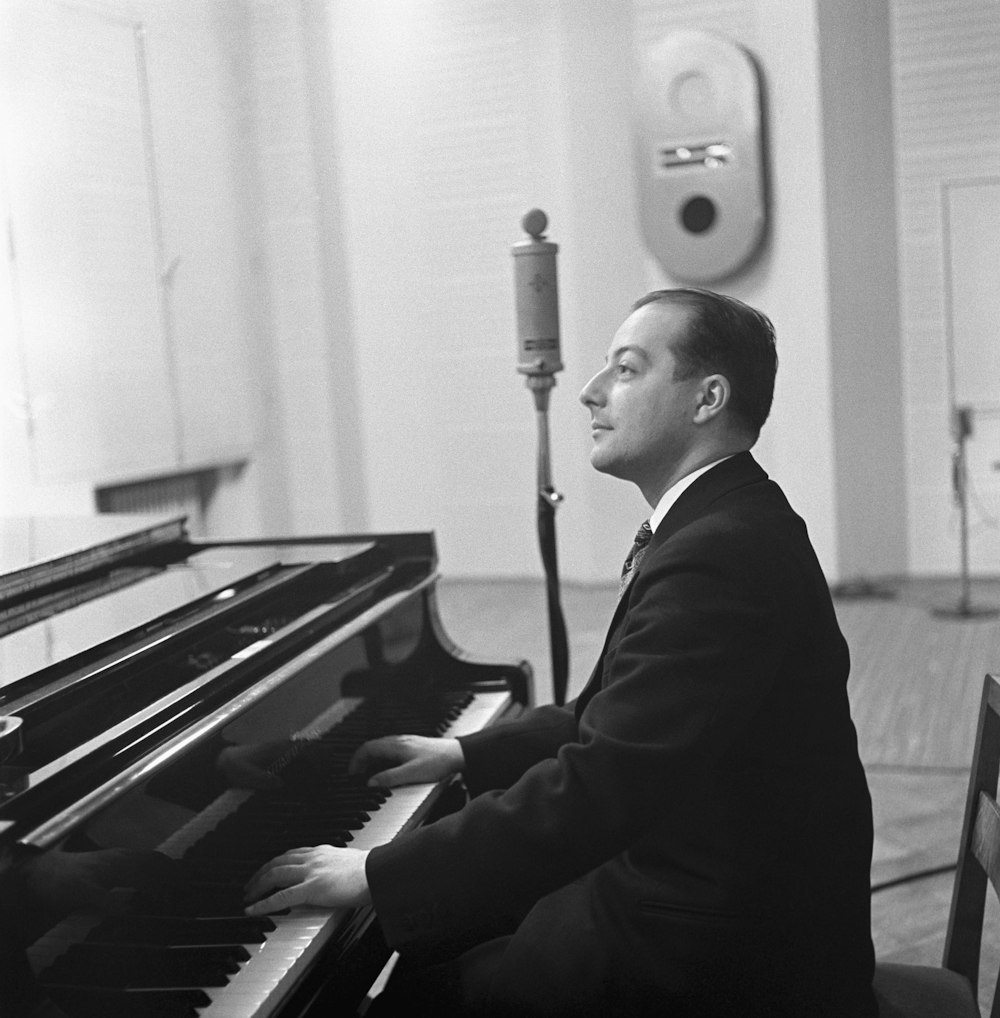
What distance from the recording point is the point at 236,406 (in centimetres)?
593

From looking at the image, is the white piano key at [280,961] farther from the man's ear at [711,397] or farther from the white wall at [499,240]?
the white wall at [499,240]

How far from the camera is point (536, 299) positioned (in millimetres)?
3082

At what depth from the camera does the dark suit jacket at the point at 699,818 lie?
126 centimetres

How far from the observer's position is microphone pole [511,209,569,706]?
306 centimetres

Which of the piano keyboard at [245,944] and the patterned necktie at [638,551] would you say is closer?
the piano keyboard at [245,944]

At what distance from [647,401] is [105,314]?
159 inches

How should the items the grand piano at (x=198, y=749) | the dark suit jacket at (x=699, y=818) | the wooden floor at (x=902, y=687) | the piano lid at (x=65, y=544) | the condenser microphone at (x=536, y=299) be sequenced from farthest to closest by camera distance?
the condenser microphone at (x=536, y=299) < the wooden floor at (x=902, y=687) < the piano lid at (x=65, y=544) < the dark suit jacket at (x=699, y=818) < the grand piano at (x=198, y=749)

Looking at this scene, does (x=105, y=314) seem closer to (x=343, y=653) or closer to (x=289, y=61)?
(x=289, y=61)

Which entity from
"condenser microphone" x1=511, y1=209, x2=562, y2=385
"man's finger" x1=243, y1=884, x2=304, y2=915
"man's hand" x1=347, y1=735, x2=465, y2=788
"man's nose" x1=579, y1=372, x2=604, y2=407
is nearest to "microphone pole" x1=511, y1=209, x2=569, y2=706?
"condenser microphone" x1=511, y1=209, x2=562, y2=385

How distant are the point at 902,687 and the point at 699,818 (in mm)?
3220

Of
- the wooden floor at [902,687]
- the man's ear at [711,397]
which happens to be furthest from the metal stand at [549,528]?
the man's ear at [711,397]

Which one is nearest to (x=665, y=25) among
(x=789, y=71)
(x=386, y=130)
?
(x=789, y=71)

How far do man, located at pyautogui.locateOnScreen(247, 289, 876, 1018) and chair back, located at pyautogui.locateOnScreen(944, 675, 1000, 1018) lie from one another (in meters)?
0.15

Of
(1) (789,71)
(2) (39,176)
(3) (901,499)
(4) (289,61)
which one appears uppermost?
(4) (289,61)
